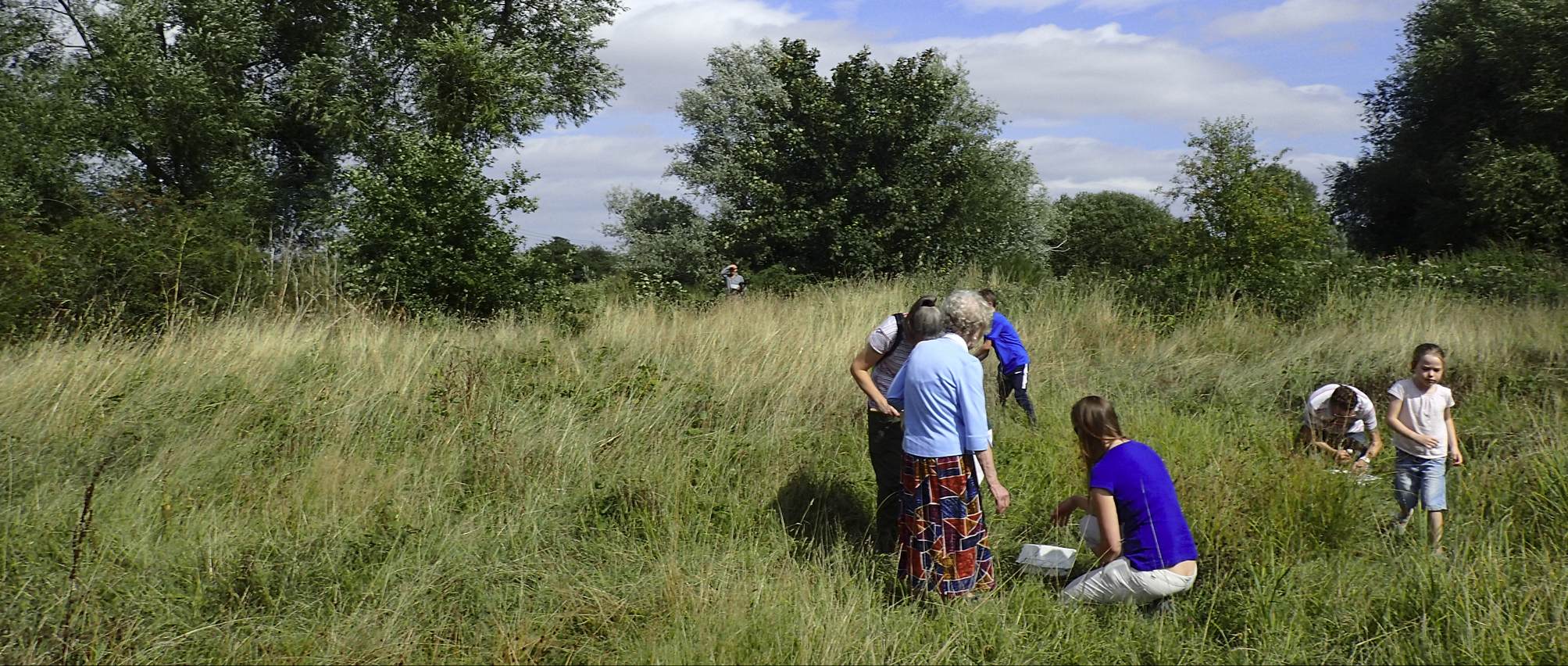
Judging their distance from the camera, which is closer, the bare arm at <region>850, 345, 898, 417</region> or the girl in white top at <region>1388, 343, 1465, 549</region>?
the bare arm at <region>850, 345, 898, 417</region>

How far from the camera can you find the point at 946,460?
4438 millimetres

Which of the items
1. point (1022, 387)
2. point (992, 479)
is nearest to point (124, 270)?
point (1022, 387)

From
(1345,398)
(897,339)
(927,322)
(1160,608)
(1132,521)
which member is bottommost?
(1160,608)

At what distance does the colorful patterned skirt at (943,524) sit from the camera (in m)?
4.46

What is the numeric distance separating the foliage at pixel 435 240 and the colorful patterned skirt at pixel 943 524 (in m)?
8.92

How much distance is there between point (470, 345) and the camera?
29.4 feet

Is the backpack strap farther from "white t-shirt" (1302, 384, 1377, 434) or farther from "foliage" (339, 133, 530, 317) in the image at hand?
"foliage" (339, 133, 530, 317)

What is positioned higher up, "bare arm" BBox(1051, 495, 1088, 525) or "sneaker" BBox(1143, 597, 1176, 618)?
"bare arm" BBox(1051, 495, 1088, 525)

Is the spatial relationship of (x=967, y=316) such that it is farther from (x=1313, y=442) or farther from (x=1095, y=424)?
(x=1313, y=442)

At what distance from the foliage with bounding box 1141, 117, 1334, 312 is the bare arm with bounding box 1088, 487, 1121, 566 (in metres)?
8.57

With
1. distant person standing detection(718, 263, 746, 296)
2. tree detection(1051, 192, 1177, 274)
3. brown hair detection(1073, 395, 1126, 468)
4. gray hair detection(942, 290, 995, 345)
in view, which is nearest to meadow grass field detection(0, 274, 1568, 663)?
brown hair detection(1073, 395, 1126, 468)

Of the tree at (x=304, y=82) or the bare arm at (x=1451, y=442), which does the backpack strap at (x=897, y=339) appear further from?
the tree at (x=304, y=82)

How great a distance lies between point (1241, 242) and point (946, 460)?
12.9m

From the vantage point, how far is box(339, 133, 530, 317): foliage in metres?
12.4
